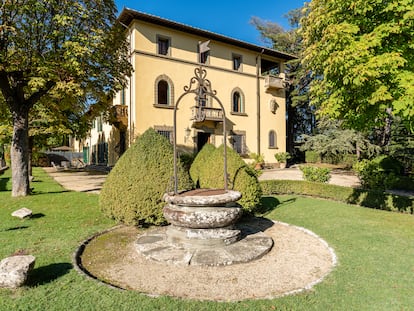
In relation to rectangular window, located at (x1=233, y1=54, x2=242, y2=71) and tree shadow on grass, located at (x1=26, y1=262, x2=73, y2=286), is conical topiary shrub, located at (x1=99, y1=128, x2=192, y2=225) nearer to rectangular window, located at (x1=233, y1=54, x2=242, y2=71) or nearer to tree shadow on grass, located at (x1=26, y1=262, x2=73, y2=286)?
tree shadow on grass, located at (x1=26, y1=262, x2=73, y2=286)

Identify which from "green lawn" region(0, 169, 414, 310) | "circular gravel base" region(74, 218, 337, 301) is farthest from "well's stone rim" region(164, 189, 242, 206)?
"green lawn" region(0, 169, 414, 310)

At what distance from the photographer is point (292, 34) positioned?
2867cm

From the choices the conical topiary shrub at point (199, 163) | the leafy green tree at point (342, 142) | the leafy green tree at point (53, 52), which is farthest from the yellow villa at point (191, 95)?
the conical topiary shrub at point (199, 163)

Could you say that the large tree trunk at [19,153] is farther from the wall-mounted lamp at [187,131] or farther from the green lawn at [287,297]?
the wall-mounted lamp at [187,131]

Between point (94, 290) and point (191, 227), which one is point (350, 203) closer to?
point (191, 227)

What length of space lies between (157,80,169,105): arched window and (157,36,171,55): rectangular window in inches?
78.5

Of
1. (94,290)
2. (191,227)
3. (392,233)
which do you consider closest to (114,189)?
(191,227)

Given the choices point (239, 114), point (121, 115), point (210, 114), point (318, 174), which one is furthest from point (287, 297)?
point (239, 114)

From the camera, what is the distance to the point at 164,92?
18.7 metres

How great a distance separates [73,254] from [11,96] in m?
8.14

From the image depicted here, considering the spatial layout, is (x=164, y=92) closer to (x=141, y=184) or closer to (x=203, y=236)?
(x=141, y=184)

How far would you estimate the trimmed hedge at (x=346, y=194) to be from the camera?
8453mm

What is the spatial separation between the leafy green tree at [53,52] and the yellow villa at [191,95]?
4503 mm

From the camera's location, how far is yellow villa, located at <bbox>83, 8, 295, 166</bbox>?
1700cm
